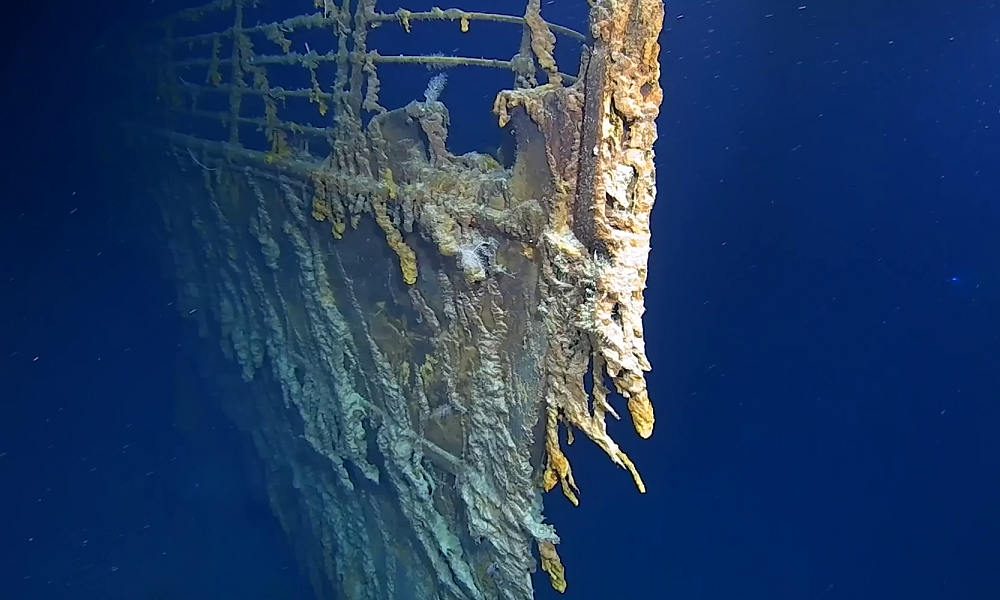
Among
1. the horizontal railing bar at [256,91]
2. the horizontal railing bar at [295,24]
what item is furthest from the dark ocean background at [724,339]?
the horizontal railing bar at [295,24]

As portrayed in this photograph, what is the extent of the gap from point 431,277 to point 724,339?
887cm

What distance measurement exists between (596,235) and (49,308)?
25.5 ft

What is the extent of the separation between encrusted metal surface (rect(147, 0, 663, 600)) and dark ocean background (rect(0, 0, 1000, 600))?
95.1 inches

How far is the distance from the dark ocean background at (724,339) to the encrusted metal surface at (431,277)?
2.42m

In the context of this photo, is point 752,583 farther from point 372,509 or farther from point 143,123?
point 143,123

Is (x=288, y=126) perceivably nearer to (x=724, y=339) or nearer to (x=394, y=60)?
(x=394, y=60)

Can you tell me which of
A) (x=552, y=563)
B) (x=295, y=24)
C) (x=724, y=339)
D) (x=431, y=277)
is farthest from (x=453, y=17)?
(x=724, y=339)

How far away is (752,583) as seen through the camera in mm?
11141

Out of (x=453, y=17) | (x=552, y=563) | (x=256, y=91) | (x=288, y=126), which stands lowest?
(x=552, y=563)

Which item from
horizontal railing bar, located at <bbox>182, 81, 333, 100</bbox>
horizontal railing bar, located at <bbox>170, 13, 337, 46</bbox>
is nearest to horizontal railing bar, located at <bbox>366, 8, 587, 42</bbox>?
horizontal railing bar, located at <bbox>170, 13, 337, 46</bbox>

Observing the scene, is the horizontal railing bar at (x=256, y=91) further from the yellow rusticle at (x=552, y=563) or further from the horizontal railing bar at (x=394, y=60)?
the yellow rusticle at (x=552, y=563)

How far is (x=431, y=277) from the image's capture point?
8.79 feet

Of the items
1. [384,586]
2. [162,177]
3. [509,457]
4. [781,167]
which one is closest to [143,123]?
[162,177]

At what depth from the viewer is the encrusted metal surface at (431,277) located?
6.17 feet
